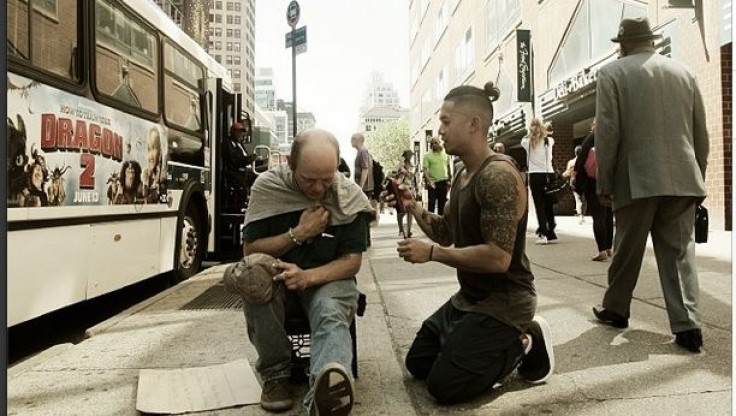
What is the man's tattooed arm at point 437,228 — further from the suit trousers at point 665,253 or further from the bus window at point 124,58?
the bus window at point 124,58

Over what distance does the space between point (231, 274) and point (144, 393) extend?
0.75 m

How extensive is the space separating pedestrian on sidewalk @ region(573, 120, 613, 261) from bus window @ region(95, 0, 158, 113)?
4.58m

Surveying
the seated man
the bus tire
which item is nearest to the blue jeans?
the seated man

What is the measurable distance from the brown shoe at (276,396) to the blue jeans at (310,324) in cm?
3

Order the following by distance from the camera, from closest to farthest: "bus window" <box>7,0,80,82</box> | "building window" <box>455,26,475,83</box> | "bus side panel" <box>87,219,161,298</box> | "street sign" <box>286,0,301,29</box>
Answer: "bus window" <box>7,0,80,82</box>
"bus side panel" <box>87,219,161,298</box>
"street sign" <box>286,0,301,29</box>
"building window" <box>455,26,475,83</box>

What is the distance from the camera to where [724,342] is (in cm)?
339

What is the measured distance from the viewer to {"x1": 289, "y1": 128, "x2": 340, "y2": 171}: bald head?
2656 millimetres

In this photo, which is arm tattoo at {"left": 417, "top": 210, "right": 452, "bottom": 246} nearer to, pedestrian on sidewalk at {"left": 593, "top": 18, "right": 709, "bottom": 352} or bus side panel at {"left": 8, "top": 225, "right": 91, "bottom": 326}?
pedestrian on sidewalk at {"left": 593, "top": 18, "right": 709, "bottom": 352}

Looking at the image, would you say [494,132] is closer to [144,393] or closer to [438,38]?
[438,38]

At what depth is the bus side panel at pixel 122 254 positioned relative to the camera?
4363mm

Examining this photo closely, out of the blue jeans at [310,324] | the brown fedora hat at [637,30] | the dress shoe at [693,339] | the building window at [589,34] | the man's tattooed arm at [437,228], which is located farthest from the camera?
the building window at [589,34]

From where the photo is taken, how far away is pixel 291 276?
2.64 m

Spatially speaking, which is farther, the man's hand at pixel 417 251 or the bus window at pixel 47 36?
the bus window at pixel 47 36

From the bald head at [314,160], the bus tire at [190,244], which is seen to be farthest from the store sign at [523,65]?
the bald head at [314,160]
